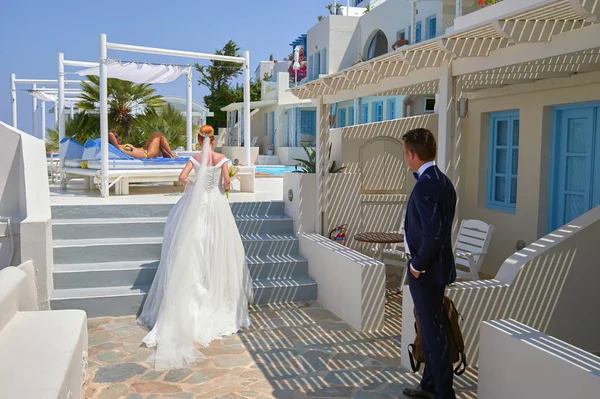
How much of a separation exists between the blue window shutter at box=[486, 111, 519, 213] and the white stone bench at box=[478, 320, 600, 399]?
490 cm

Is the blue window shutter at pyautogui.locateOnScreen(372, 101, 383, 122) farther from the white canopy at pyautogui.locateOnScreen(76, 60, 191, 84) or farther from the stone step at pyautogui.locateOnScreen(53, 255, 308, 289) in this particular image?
the stone step at pyautogui.locateOnScreen(53, 255, 308, 289)

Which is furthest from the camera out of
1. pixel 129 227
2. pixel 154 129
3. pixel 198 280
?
pixel 154 129

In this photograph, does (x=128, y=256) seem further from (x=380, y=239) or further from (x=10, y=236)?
(x=380, y=239)

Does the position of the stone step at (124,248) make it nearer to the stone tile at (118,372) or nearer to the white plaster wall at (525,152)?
the stone tile at (118,372)

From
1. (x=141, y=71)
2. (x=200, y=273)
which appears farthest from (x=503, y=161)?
(x=141, y=71)

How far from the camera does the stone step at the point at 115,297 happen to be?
6.79m

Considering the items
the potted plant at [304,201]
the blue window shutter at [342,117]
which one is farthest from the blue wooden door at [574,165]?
the blue window shutter at [342,117]

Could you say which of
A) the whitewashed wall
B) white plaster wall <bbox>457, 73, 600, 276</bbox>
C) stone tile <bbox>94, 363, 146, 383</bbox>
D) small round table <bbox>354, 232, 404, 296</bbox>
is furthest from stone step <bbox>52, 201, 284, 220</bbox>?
white plaster wall <bbox>457, 73, 600, 276</bbox>

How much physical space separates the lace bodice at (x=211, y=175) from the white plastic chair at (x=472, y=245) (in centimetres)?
304

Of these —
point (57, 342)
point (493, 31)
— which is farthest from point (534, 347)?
point (57, 342)

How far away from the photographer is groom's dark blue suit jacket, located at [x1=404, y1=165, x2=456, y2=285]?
13.1 ft

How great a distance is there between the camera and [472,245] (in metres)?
7.37

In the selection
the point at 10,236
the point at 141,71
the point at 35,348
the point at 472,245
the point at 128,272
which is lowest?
the point at 128,272

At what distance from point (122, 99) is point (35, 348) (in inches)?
575
